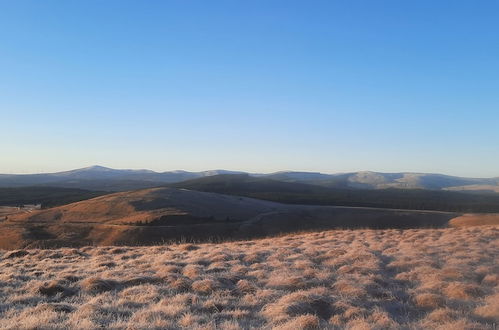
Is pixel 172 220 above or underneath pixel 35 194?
above

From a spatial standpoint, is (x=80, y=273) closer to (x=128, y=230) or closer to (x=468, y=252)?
(x=468, y=252)

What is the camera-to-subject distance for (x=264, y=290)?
11.7 m

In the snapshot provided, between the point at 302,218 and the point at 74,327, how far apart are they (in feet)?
184

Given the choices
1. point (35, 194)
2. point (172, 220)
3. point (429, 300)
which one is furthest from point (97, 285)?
point (35, 194)

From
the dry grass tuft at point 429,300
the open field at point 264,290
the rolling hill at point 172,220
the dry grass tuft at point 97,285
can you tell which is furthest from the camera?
the rolling hill at point 172,220

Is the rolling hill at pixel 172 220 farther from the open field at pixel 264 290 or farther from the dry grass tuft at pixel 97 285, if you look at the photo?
the dry grass tuft at pixel 97 285

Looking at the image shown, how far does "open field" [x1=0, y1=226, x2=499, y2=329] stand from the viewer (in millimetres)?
9094

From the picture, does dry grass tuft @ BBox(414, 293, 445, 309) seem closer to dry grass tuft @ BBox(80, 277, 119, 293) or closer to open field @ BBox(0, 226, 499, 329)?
open field @ BBox(0, 226, 499, 329)

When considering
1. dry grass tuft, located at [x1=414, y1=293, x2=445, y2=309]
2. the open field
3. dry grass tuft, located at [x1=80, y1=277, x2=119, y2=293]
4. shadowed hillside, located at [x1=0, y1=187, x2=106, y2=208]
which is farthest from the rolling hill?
shadowed hillside, located at [x1=0, y1=187, x2=106, y2=208]

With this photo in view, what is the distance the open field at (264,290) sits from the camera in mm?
9094

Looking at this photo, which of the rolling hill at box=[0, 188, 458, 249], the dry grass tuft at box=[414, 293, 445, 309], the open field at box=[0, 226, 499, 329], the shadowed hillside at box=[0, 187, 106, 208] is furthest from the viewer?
the shadowed hillside at box=[0, 187, 106, 208]

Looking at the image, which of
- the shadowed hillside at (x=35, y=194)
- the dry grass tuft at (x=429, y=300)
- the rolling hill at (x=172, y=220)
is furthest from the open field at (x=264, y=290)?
the shadowed hillside at (x=35, y=194)

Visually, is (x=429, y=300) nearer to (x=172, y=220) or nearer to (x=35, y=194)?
(x=172, y=220)

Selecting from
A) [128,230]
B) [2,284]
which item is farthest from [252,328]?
[128,230]
